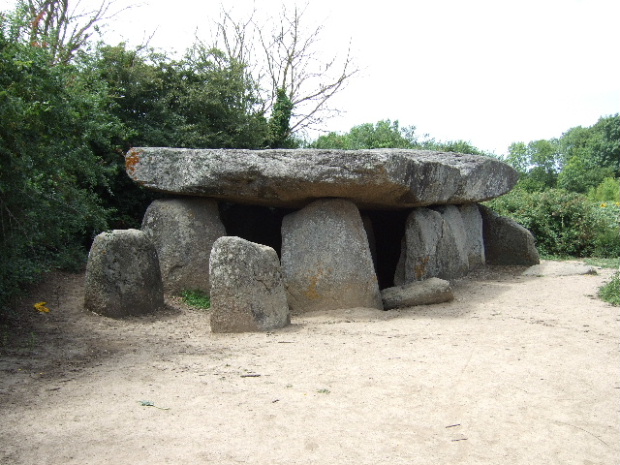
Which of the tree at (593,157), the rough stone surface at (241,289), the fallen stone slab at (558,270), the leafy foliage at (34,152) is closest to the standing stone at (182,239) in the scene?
the leafy foliage at (34,152)

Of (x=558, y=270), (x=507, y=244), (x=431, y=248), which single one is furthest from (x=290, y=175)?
(x=507, y=244)

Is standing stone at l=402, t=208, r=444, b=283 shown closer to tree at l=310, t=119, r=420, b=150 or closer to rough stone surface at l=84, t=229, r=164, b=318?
rough stone surface at l=84, t=229, r=164, b=318

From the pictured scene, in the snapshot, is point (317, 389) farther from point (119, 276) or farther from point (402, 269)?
point (402, 269)

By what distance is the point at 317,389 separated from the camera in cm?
422

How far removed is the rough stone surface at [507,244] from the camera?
11031 millimetres

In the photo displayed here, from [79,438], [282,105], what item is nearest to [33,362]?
[79,438]

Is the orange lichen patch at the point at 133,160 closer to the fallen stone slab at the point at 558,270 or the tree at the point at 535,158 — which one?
the fallen stone slab at the point at 558,270

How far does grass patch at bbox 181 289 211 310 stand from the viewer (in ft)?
24.6

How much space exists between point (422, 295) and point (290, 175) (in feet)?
6.97

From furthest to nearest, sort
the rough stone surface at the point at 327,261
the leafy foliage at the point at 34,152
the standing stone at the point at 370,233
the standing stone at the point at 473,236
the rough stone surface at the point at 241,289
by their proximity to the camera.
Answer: the standing stone at the point at 473,236, the standing stone at the point at 370,233, the rough stone surface at the point at 327,261, the rough stone surface at the point at 241,289, the leafy foliage at the point at 34,152

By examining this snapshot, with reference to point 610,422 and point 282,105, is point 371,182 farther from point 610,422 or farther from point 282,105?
point 282,105

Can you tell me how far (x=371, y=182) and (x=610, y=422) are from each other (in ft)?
13.6

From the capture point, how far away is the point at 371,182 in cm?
731

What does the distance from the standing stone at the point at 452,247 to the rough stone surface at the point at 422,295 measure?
1.45 metres
